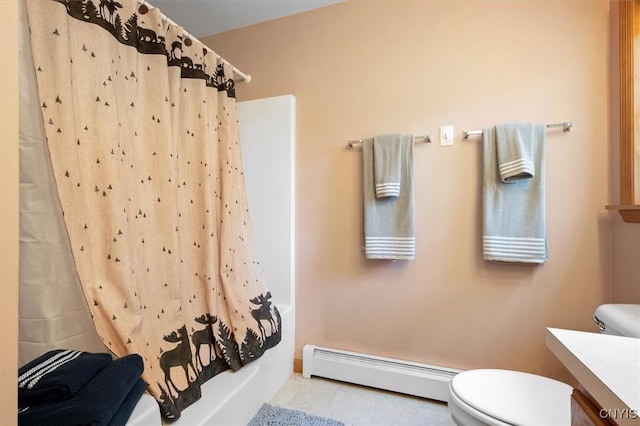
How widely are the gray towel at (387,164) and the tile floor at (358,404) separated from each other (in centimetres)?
113

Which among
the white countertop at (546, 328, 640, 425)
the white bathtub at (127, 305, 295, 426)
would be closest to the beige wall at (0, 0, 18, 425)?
the white bathtub at (127, 305, 295, 426)

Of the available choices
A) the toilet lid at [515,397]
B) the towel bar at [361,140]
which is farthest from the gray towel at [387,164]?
the toilet lid at [515,397]

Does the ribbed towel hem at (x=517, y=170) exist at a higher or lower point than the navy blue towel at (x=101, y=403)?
higher

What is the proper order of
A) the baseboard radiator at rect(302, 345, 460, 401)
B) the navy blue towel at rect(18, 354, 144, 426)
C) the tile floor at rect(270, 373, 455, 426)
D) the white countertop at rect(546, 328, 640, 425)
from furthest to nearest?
the baseboard radiator at rect(302, 345, 460, 401)
the tile floor at rect(270, 373, 455, 426)
the navy blue towel at rect(18, 354, 144, 426)
the white countertop at rect(546, 328, 640, 425)

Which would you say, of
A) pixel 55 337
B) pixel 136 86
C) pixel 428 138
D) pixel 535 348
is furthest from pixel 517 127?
pixel 55 337

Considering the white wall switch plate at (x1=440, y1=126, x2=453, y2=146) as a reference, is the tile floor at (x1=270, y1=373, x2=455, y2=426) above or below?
below

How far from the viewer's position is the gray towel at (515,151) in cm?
134

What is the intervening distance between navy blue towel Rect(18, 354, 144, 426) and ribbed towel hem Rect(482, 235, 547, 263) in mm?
1528

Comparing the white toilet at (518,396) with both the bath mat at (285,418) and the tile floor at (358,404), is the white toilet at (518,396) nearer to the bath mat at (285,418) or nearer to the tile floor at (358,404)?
the tile floor at (358,404)

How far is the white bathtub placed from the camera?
36.5 inches

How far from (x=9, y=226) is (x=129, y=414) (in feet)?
2.28

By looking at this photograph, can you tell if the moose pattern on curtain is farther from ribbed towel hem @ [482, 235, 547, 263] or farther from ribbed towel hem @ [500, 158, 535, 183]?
ribbed towel hem @ [500, 158, 535, 183]

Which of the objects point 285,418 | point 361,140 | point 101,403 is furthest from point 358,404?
point 361,140

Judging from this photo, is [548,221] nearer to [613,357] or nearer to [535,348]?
[535,348]
